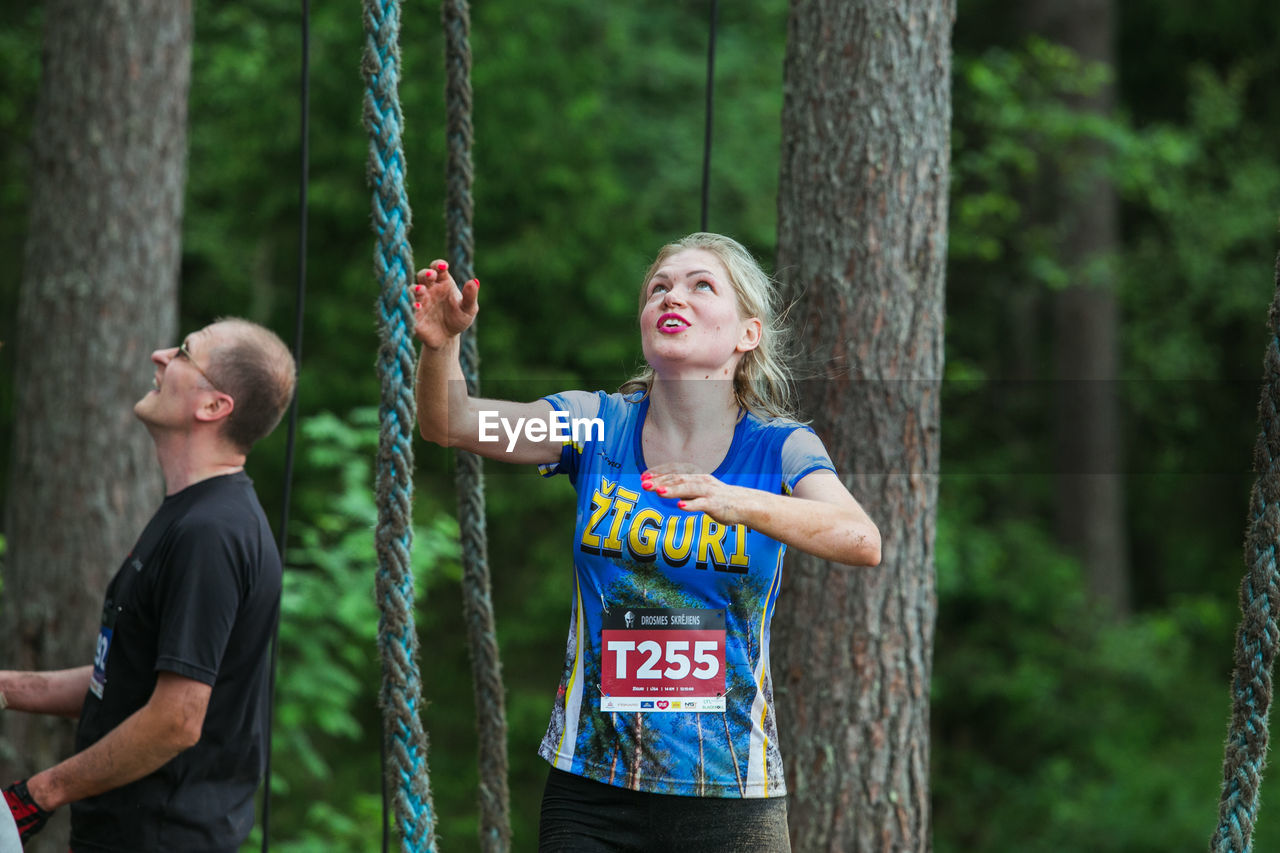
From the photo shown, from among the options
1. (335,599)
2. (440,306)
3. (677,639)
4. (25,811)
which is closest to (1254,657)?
(677,639)

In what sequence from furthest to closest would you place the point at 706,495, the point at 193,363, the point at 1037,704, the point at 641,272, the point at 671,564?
the point at 1037,704, the point at 641,272, the point at 193,363, the point at 671,564, the point at 706,495

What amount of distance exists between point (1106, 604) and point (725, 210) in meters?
4.23

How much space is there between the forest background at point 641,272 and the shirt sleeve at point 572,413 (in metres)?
3.46

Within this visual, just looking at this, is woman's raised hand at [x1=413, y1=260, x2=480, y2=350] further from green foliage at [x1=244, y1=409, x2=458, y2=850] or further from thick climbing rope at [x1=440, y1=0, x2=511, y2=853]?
green foliage at [x1=244, y1=409, x2=458, y2=850]

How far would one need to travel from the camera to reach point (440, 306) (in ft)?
6.14

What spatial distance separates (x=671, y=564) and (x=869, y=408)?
109 cm

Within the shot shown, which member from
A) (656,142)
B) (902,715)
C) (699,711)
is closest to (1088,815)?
(656,142)

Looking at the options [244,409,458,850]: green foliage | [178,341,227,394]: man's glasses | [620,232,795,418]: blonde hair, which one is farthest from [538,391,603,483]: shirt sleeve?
[244,409,458,850]: green foliage

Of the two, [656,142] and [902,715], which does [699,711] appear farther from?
[656,142]

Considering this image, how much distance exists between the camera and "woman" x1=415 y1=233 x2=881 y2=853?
1.81m

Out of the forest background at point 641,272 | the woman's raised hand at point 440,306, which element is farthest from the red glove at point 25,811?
the forest background at point 641,272

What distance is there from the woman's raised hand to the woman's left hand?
410 millimetres

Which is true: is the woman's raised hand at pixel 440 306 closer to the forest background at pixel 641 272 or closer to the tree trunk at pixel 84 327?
the tree trunk at pixel 84 327

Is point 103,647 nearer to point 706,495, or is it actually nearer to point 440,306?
point 440,306
